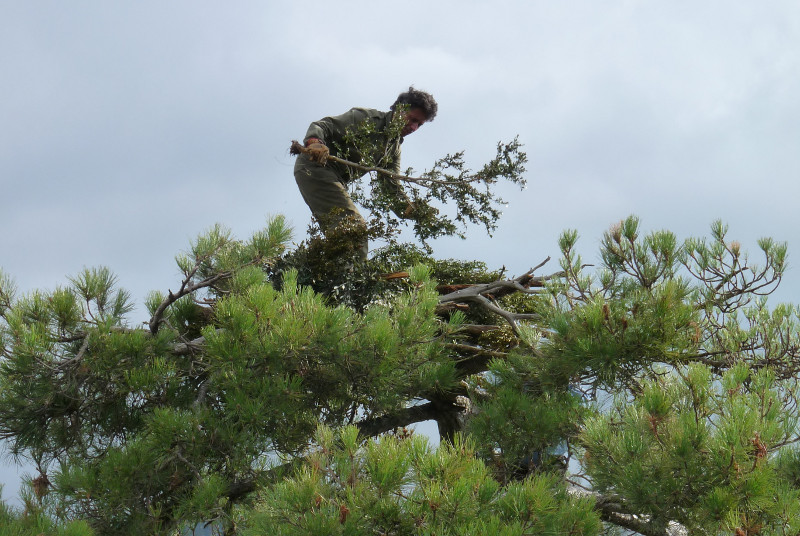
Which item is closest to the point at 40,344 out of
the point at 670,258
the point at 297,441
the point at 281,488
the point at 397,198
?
the point at 297,441

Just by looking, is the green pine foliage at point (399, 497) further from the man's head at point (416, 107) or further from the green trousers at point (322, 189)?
the man's head at point (416, 107)

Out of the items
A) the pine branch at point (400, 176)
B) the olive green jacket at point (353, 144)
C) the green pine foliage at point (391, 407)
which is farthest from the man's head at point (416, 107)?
the green pine foliage at point (391, 407)

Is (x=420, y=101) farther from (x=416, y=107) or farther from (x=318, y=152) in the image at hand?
(x=318, y=152)

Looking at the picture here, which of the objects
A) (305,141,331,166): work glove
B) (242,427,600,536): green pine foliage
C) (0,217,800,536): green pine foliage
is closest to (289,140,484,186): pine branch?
(305,141,331,166): work glove

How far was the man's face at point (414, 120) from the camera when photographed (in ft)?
20.6

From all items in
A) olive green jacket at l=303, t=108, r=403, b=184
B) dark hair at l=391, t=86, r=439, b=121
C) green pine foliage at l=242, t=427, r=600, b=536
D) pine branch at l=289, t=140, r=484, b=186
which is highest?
dark hair at l=391, t=86, r=439, b=121

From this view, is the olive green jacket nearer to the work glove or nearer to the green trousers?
the green trousers

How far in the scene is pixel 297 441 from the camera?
153 inches

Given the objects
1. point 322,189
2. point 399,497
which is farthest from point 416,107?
point 399,497

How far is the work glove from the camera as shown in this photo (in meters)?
5.54

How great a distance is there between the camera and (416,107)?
628cm

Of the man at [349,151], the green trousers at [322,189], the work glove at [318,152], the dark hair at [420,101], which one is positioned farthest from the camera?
the dark hair at [420,101]

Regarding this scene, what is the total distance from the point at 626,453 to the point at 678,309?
0.75 m

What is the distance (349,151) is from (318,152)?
606 mm
